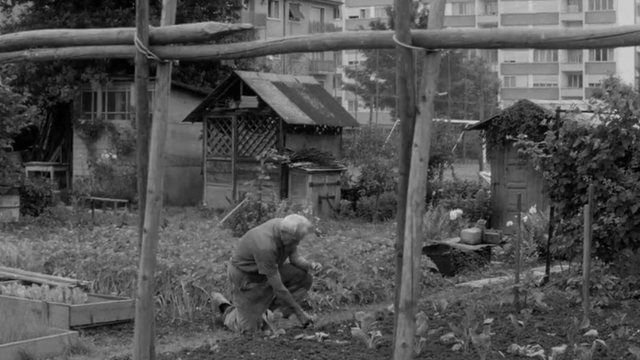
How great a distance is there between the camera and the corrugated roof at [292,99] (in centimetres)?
2323

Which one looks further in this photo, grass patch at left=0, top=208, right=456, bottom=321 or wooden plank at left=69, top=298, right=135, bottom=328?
grass patch at left=0, top=208, right=456, bottom=321

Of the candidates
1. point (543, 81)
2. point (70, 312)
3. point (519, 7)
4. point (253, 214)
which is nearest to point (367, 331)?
point (70, 312)

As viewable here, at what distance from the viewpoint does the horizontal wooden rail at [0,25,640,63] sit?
5980mm

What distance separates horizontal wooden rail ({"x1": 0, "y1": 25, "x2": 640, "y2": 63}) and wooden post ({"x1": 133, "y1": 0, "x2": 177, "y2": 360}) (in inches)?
11.8

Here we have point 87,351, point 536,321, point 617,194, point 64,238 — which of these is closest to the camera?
point 87,351

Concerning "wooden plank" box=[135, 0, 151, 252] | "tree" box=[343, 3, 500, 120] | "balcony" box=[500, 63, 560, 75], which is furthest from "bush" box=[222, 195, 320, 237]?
"balcony" box=[500, 63, 560, 75]

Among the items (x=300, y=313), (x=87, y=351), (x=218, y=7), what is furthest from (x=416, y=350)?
(x=218, y=7)

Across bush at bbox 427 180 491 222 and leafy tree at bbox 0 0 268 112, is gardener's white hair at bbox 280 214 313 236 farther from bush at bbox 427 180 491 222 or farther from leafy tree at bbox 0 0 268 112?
leafy tree at bbox 0 0 268 112

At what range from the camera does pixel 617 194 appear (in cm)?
1112

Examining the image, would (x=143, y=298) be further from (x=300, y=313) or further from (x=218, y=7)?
(x=218, y=7)

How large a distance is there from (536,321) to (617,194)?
7.61 feet

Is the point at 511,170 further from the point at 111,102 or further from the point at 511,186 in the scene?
the point at 111,102

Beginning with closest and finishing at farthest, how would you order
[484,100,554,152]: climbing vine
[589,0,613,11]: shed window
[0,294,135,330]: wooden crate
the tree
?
[0,294,135,330]: wooden crate < [484,100,554,152]: climbing vine < the tree < [589,0,613,11]: shed window

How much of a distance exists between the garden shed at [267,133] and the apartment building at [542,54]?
2218 centimetres
